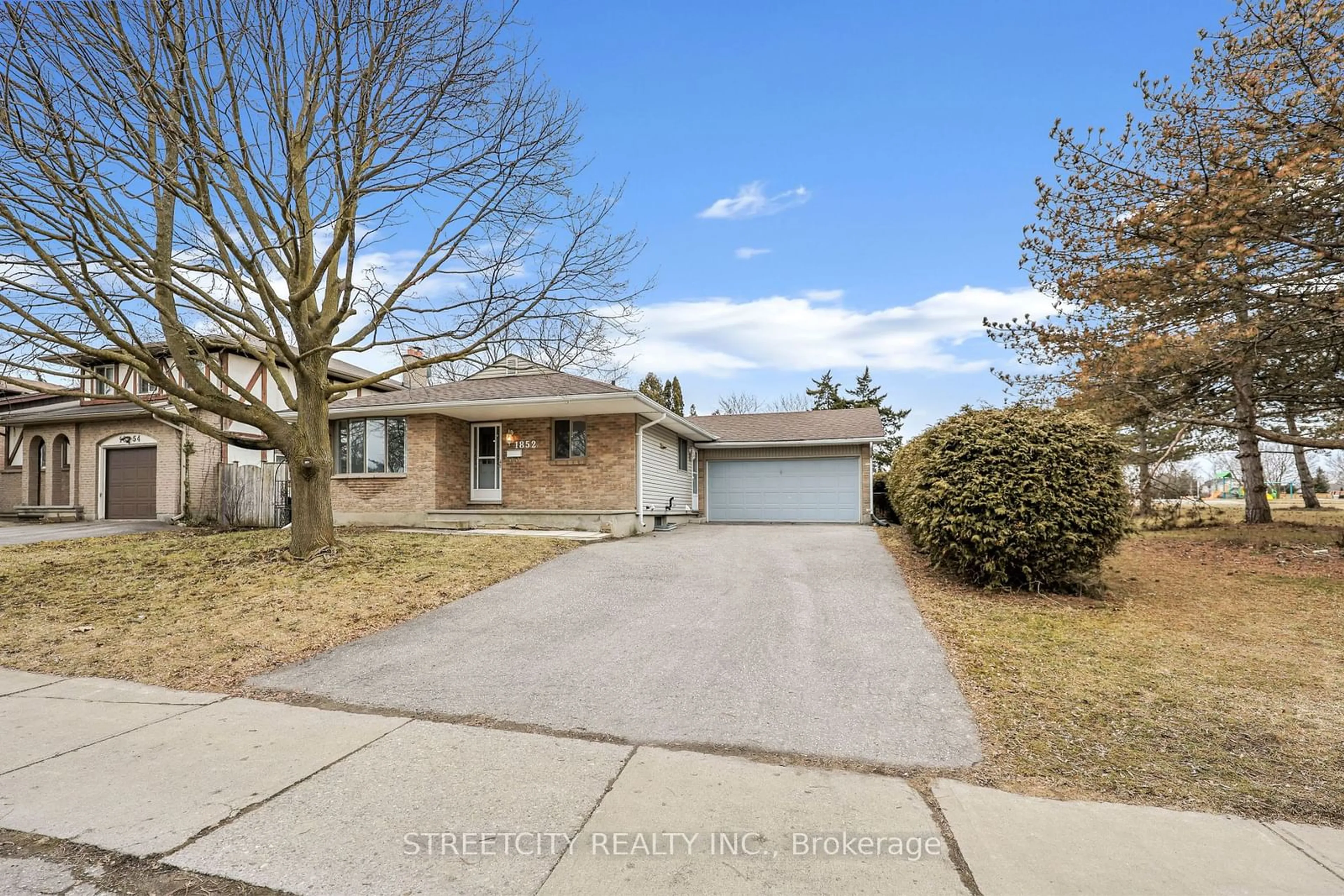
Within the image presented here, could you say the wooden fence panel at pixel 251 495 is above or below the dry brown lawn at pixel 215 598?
above

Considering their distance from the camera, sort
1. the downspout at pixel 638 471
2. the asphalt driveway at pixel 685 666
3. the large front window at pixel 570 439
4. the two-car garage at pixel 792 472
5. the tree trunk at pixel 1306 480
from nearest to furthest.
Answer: the asphalt driveway at pixel 685 666
the downspout at pixel 638 471
the large front window at pixel 570 439
the two-car garage at pixel 792 472
the tree trunk at pixel 1306 480

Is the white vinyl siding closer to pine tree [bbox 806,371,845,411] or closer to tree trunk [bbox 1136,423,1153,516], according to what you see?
tree trunk [bbox 1136,423,1153,516]

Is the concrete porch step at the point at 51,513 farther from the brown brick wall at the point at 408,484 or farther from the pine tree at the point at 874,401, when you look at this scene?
the pine tree at the point at 874,401

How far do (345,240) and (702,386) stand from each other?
3617 cm

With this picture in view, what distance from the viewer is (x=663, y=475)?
1644cm

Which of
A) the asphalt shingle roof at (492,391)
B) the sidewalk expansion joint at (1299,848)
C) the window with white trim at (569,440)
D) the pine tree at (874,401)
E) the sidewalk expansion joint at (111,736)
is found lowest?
the sidewalk expansion joint at (1299,848)

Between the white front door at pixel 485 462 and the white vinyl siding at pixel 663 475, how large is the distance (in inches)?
147

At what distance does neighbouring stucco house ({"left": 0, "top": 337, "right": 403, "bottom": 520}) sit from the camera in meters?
17.9

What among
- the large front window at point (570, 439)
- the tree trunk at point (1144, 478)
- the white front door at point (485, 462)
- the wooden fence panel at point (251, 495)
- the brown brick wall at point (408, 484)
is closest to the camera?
the tree trunk at point (1144, 478)

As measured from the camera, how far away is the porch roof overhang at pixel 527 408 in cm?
1316

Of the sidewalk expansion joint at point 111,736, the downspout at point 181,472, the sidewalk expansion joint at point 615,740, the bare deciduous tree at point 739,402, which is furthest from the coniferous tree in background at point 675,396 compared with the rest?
the sidewalk expansion joint at point 111,736

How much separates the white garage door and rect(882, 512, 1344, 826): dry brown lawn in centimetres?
989

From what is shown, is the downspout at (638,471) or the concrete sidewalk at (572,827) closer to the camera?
the concrete sidewalk at (572,827)

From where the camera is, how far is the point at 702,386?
4478cm
